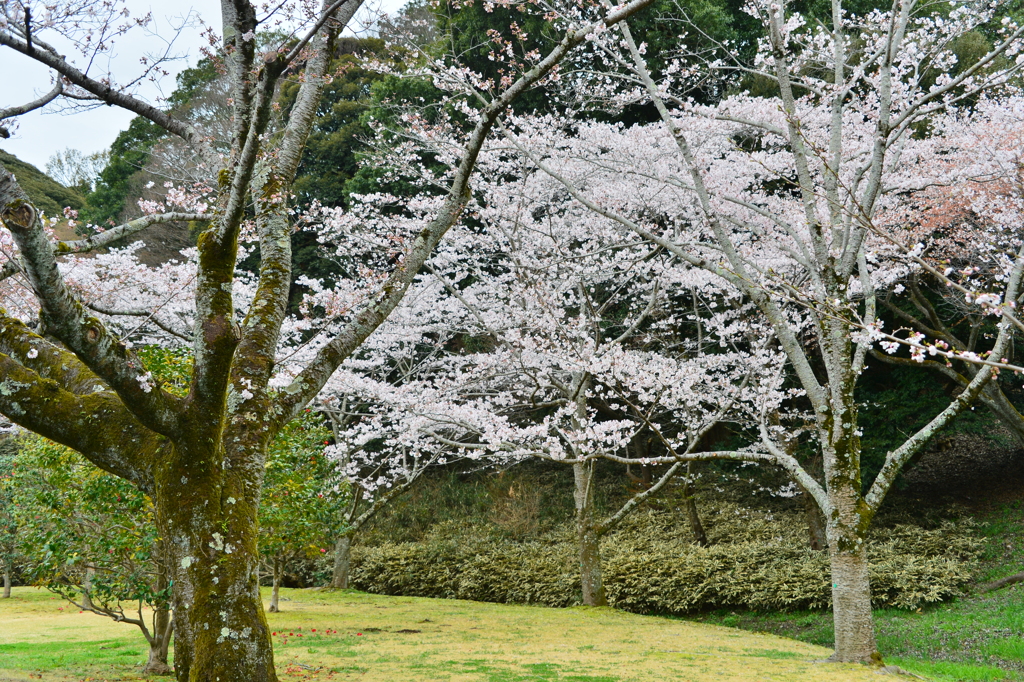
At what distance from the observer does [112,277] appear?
13.1 meters

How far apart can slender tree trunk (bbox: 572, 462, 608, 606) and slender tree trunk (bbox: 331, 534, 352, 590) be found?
5.46m

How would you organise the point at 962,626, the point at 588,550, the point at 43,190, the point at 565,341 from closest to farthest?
the point at 962,626 < the point at 565,341 < the point at 588,550 < the point at 43,190

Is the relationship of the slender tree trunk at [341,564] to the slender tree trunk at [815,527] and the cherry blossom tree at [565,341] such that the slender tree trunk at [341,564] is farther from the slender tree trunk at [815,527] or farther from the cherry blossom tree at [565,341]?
the slender tree trunk at [815,527]

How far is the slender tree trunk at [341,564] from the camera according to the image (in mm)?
13820

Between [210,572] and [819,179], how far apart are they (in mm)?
7944

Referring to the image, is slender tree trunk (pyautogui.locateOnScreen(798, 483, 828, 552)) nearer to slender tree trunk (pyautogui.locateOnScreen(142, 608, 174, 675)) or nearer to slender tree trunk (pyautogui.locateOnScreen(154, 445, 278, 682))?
slender tree trunk (pyautogui.locateOnScreen(142, 608, 174, 675))

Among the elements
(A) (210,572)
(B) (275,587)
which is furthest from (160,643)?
(B) (275,587)

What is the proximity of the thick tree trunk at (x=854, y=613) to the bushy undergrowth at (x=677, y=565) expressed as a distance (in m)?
3.35

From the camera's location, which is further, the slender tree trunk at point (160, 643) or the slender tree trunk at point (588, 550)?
the slender tree trunk at point (588, 550)

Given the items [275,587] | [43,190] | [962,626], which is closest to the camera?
[962,626]

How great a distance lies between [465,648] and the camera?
729 cm

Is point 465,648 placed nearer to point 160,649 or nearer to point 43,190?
point 160,649

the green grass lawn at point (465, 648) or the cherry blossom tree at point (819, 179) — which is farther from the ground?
the cherry blossom tree at point (819, 179)

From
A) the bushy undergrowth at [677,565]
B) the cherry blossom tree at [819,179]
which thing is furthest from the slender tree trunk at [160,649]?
the bushy undergrowth at [677,565]
